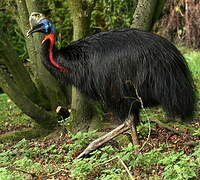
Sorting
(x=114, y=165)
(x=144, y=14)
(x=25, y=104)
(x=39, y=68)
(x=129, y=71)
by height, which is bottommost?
(x=114, y=165)

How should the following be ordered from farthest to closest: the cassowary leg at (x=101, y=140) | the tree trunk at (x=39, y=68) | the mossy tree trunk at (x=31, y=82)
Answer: the tree trunk at (x=39, y=68), the mossy tree trunk at (x=31, y=82), the cassowary leg at (x=101, y=140)

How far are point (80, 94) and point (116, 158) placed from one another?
1677 millimetres

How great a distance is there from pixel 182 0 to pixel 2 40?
268 inches

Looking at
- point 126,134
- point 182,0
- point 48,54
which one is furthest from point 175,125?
point 182,0

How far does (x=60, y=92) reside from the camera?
6.84 meters

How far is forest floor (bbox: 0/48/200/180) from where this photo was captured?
149 inches

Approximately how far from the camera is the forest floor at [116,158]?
3793 mm

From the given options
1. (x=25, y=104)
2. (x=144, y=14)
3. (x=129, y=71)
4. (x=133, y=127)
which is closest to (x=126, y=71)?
(x=129, y=71)

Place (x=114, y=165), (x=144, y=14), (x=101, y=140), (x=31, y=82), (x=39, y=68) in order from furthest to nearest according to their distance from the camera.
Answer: (x=31, y=82) → (x=39, y=68) → (x=144, y=14) → (x=101, y=140) → (x=114, y=165)

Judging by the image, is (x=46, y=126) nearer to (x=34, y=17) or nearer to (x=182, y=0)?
(x=34, y=17)

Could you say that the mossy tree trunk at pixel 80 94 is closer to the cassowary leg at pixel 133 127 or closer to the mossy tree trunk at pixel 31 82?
the mossy tree trunk at pixel 31 82

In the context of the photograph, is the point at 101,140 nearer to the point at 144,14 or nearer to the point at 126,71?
the point at 126,71

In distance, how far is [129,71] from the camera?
4.42m

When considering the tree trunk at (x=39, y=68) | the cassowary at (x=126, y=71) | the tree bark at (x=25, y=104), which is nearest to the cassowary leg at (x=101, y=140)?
the cassowary at (x=126, y=71)
